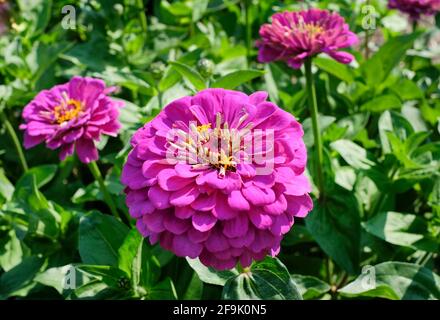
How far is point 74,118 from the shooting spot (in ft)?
4.65

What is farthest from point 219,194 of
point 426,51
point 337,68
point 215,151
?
point 426,51

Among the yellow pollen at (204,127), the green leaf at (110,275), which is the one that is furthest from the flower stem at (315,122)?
the green leaf at (110,275)

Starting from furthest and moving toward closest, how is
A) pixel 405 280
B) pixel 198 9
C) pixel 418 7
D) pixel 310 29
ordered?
pixel 198 9 < pixel 418 7 < pixel 310 29 < pixel 405 280

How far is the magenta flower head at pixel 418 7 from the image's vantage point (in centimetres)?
201

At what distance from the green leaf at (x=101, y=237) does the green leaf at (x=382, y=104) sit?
99 cm

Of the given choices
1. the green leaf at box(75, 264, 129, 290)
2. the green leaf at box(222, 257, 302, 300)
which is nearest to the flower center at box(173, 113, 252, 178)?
the green leaf at box(222, 257, 302, 300)

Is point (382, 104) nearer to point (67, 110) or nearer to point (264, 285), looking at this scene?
point (264, 285)

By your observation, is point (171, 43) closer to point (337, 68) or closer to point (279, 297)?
point (337, 68)

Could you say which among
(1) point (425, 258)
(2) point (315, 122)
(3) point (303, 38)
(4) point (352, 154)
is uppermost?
(3) point (303, 38)

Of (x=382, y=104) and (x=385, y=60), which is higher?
(x=385, y=60)

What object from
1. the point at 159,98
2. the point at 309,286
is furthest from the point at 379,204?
the point at 159,98
